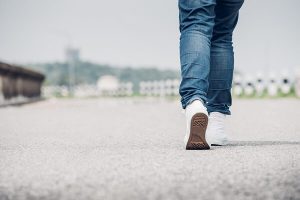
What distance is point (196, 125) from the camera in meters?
3.06

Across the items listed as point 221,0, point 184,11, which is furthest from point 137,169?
point 221,0

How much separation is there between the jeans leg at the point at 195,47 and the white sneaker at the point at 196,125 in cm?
5

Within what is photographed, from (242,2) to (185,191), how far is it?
187cm

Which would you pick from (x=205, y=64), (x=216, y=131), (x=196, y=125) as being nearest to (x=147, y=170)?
(x=196, y=125)

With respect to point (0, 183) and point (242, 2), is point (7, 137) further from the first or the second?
point (0, 183)

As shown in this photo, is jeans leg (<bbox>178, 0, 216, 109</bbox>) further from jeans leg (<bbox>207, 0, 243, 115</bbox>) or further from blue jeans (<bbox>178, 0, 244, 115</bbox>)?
jeans leg (<bbox>207, 0, 243, 115</bbox>)

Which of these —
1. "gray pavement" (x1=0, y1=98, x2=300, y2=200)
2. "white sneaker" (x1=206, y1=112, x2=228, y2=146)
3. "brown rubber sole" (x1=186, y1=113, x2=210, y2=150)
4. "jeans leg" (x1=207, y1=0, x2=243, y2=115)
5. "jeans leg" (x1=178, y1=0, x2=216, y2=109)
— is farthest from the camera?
"jeans leg" (x1=207, y1=0, x2=243, y2=115)

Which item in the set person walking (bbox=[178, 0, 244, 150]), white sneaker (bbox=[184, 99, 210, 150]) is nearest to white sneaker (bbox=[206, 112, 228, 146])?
person walking (bbox=[178, 0, 244, 150])

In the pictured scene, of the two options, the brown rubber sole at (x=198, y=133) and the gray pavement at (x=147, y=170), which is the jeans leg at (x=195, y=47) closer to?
the brown rubber sole at (x=198, y=133)

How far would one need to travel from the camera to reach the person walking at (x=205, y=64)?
10.3ft

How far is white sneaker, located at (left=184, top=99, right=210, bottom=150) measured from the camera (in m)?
3.07

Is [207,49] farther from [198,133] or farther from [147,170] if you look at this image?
[147,170]

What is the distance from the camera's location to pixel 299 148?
10.7 ft

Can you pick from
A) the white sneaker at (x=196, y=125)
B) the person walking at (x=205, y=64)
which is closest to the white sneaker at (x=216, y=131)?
the person walking at (x=205, y=64)
